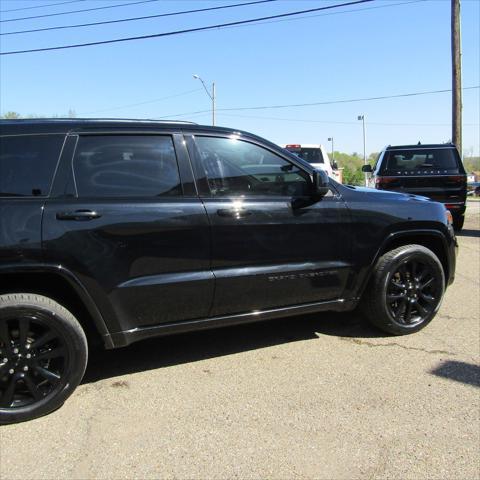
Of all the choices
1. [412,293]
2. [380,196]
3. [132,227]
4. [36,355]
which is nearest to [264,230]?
[132,227]

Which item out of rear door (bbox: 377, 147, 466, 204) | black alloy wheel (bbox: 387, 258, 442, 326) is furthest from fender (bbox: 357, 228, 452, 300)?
rear door (bbox: 377, 147, 466, 204)

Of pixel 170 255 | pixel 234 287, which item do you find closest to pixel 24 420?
pixel 170 255

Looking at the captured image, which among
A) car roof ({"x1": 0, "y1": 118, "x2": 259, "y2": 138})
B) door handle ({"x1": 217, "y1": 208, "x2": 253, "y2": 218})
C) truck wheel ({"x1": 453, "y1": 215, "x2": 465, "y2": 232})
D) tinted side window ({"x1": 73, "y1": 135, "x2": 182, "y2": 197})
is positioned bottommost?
truck wheel ({"x1": 453, "y1": 215, "x2": 465, "y2": 232})

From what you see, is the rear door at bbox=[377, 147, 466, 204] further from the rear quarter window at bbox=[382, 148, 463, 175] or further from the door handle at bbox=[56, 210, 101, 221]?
the door handle at bbox=[56, 210, 101, 221]

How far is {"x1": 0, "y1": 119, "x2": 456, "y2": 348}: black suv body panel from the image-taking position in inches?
130

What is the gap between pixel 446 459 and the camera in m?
2.85

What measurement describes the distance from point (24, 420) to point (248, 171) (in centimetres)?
230

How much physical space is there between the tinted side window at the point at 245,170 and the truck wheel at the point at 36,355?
140cm

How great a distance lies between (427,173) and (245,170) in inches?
302

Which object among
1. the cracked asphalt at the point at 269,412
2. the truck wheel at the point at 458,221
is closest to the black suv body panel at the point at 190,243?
the cracked asphalt at the point at 269,412

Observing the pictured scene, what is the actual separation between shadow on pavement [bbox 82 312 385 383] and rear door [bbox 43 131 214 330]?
2.24 feet

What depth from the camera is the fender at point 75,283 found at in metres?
3.16

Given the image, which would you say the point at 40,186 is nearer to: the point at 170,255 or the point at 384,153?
the point at 170,255

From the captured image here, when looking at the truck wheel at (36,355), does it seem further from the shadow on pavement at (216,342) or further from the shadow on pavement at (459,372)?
the shadow on pavement at (459,372)
